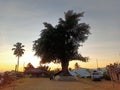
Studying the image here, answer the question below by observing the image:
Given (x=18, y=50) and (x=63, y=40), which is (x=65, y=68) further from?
(x=18, y=50)

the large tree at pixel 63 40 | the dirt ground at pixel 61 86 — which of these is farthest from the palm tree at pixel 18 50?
the dirt ground at pixel 61 86

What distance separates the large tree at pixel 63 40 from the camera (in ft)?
191

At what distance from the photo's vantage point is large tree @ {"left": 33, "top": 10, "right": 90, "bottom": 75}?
5812 cm

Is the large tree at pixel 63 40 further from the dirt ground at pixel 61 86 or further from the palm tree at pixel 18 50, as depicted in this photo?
the palm tree at pixel 18 50

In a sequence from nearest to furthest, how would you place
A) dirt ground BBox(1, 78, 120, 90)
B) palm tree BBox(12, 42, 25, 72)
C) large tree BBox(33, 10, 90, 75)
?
dirt ground BBox(1, 78, 120, 90)
large tree BBox(33, 10, 90, 75)
palm tree BBox(12, 42, 25, 72)

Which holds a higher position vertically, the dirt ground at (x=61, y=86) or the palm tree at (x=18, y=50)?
the palm tree at (x=18, y=50)

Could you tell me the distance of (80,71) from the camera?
88.3m

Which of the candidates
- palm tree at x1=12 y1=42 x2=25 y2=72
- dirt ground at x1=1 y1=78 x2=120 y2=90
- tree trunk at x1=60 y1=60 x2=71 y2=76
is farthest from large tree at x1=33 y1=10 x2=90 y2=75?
palm tree at x1=12 y1=42 x2=25 y2=72

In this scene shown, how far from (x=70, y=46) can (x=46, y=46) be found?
5.77 m

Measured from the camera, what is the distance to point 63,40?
58625mm

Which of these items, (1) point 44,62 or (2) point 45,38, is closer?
(2) point 45,38

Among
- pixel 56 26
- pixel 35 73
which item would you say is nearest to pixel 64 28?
pixel 56 26

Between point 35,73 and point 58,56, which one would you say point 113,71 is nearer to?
point 58,56

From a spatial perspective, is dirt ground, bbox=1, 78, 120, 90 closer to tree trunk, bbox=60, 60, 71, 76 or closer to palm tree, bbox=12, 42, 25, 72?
tree trunk, bbox=60, 60, 71, 76
